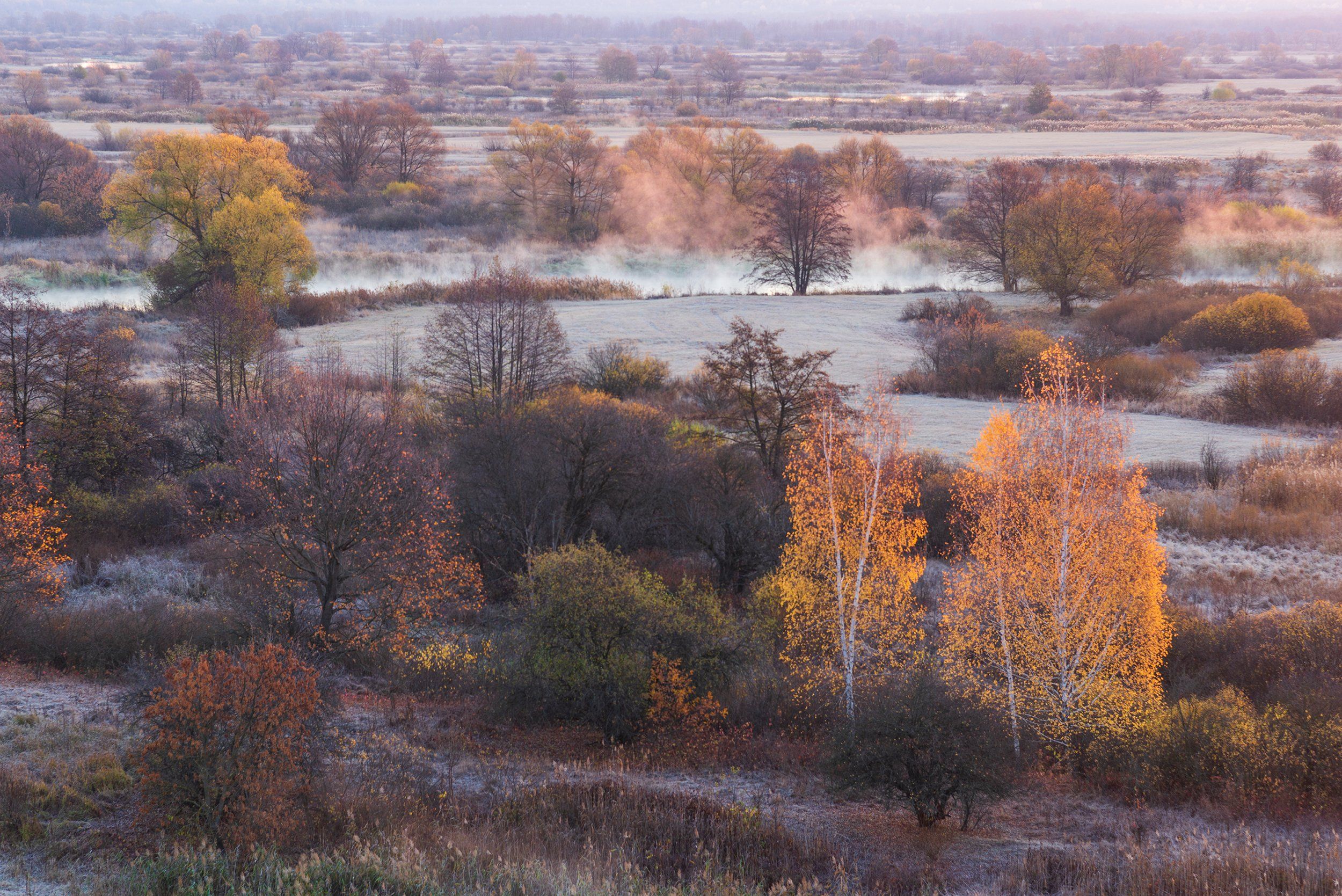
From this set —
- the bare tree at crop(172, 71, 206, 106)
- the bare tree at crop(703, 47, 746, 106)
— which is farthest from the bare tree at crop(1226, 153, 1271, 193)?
the bare tree at crop(172, 71, 206, 106)

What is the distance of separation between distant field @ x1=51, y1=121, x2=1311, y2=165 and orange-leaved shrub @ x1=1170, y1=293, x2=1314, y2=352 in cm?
5855

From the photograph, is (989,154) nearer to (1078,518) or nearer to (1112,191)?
(1112,191)

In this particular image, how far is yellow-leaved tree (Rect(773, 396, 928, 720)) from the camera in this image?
1708 cm

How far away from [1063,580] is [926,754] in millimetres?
4644

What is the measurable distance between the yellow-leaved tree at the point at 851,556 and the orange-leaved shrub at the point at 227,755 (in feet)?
27.3

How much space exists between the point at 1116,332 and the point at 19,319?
44342 millimetres

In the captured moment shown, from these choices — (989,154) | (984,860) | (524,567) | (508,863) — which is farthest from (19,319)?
(989,154)

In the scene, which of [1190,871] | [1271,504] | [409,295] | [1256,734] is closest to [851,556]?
[1256,734]

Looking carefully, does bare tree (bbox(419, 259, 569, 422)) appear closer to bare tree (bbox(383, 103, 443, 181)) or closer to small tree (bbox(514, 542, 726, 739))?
small tree (bbox(514, 542, 726, 739))

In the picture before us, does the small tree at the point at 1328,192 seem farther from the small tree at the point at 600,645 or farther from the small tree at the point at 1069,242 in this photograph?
the small tree at the point at 600,645

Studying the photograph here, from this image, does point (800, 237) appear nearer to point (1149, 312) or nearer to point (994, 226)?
point (994, 226)

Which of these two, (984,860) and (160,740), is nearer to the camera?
(160,740)

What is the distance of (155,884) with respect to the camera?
9500mm

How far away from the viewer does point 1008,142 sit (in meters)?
119
